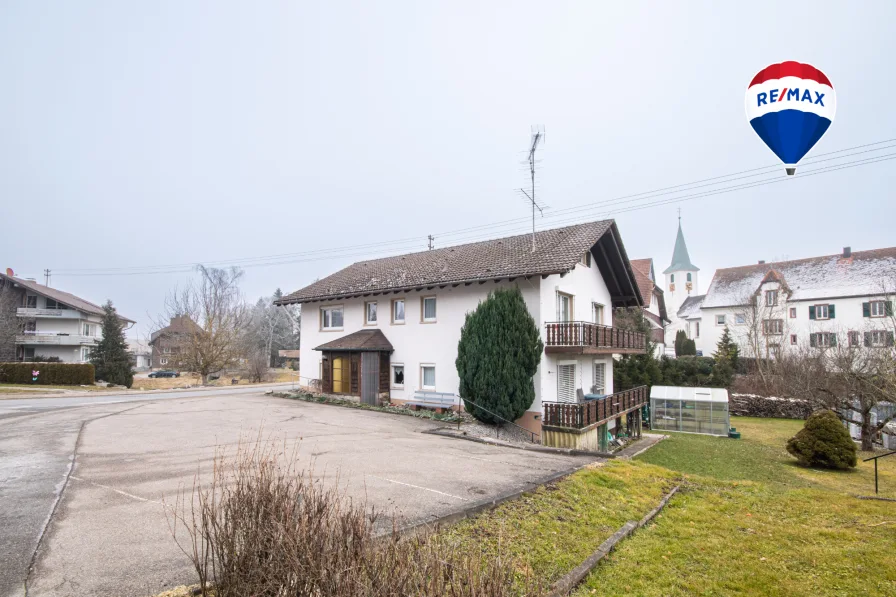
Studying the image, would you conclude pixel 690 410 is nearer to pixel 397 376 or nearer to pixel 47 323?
pixel 397 376

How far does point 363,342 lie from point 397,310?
7.08 feet

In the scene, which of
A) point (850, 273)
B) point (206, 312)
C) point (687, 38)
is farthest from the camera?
point (850, 273)

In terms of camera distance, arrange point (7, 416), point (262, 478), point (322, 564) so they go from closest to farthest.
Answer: point (322, 564)
point (262, 478)
point (7, 416)

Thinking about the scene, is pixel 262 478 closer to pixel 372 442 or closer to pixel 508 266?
pixel 372 442

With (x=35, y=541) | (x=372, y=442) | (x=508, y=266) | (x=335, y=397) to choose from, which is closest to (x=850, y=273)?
(x=508, y=266)

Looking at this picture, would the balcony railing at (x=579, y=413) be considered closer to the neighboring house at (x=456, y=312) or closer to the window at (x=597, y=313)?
the neighboring house at (x=456, y=312)

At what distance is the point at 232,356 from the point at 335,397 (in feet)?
66.3

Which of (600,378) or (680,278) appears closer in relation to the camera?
(600,378)

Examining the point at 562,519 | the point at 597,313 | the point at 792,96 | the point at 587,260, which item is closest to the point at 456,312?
the point at 587,260

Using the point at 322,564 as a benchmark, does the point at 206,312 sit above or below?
above

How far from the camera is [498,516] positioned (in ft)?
22.9

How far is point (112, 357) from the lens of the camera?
3978 cm

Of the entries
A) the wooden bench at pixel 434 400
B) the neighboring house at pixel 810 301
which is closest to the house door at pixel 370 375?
the wooden bench at pixel 434 400

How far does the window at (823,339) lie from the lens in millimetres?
36509
